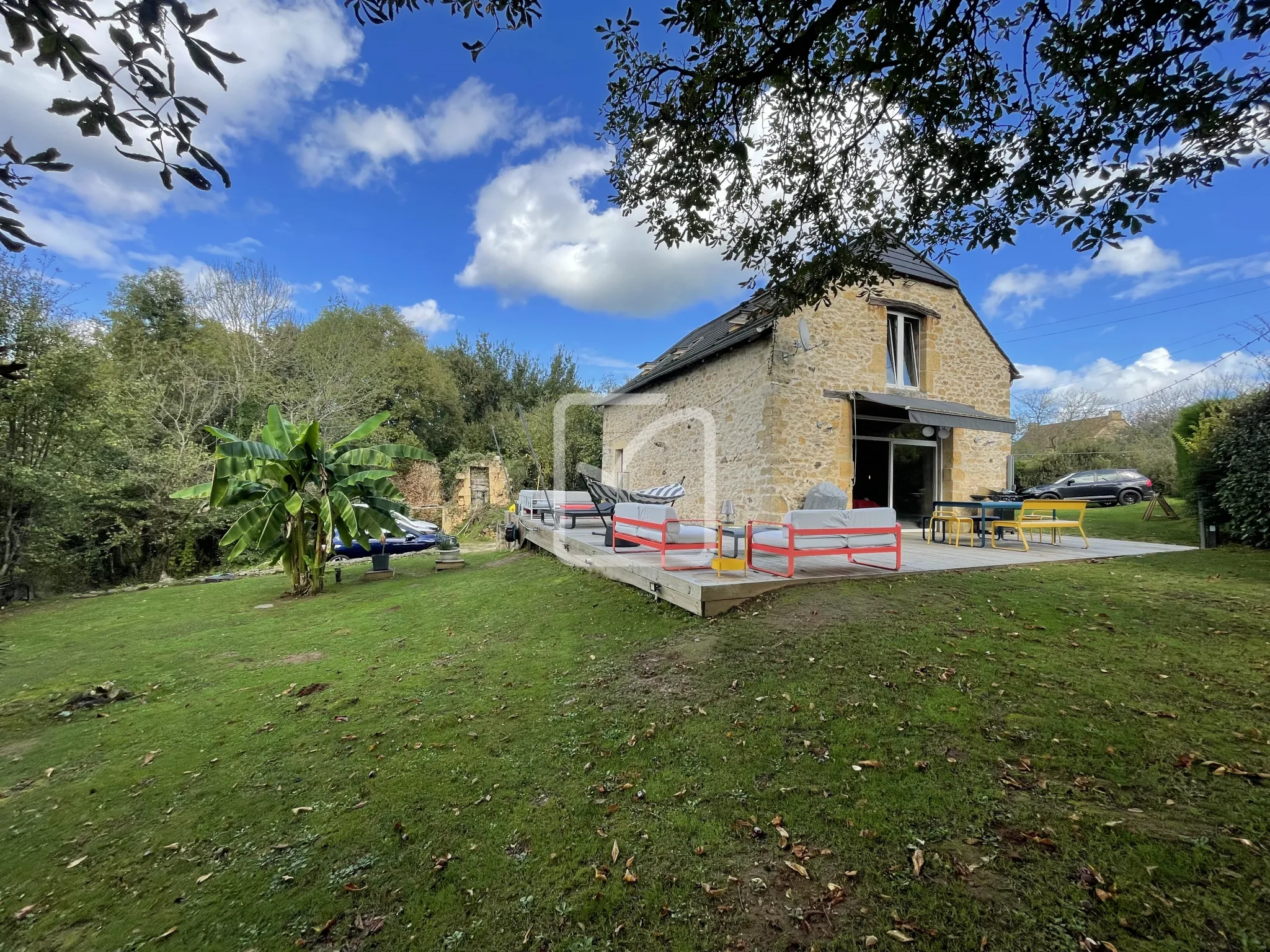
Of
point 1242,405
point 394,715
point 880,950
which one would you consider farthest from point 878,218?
point 1242,405

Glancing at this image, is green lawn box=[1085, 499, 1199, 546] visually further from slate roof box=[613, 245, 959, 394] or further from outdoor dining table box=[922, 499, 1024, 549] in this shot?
slate roof box=[613, 245, 959, 394]

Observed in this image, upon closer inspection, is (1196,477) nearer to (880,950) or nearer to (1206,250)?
(1206,250)

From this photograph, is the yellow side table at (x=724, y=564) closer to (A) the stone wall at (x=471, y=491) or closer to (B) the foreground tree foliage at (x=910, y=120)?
(B) the foreground tree foliage at (x=910, y=120)

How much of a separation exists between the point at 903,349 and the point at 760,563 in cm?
899

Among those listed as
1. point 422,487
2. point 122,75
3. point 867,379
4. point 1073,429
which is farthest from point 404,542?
point 1073,429

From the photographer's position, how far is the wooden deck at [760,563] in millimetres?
5832

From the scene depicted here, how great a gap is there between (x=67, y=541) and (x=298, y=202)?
1203 cm

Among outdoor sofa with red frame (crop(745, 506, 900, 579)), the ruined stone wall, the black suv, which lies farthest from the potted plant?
the black suv

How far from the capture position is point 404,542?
16.7m

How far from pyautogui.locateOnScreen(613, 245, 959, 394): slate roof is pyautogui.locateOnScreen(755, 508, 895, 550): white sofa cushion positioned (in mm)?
2660

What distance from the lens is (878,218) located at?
536 centimetres

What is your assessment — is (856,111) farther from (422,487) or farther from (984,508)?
(422,487)

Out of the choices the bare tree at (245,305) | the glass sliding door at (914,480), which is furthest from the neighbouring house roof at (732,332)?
the bare tree at (245,305)

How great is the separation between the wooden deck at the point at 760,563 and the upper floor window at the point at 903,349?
4227 mm
